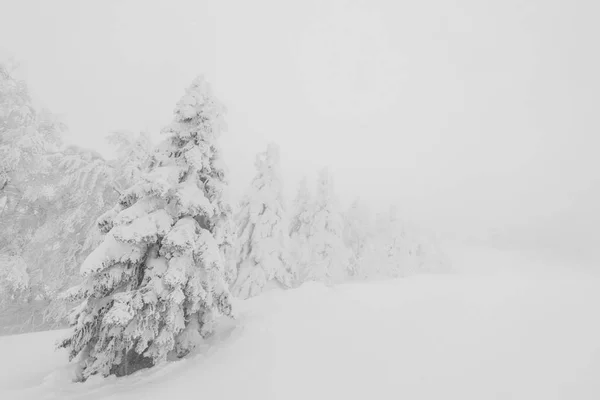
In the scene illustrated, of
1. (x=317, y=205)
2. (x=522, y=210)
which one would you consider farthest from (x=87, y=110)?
(x=522, y=210)

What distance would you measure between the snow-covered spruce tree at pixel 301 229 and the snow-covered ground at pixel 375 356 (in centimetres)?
1429

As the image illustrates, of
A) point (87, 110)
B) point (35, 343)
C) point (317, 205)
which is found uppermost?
point (87, 110)

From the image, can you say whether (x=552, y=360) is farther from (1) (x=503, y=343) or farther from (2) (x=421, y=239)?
(2) (x=421, y=239)

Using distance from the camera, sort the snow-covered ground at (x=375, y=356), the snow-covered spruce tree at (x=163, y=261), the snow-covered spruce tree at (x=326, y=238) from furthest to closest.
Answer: the snow-covered spruce tree at (x=326, y=238) → the snow-covered spruce tree at (x=163, y=261) → the snow-covered ground at (x=375, y=356)

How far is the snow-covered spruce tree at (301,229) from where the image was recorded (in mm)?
26141

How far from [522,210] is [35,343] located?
392 feet

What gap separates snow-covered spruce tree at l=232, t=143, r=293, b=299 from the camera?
20297 mm

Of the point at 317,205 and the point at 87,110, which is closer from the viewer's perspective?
the point at 317,205

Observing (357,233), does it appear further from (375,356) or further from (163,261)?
(163,261)

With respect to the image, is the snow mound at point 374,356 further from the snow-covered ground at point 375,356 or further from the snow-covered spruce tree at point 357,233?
the snow-covered spruce tree at point 357,233

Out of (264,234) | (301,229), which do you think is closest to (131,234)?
(264,234)

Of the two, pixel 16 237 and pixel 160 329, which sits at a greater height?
pixel 16 237

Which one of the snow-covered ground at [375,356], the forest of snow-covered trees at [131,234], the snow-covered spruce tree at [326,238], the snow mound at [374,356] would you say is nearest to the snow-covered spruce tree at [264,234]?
the forest of snow-covered trees at [131,234]

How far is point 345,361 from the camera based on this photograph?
726 cm
